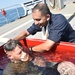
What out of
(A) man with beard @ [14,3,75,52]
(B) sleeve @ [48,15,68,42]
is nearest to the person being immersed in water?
(A) man with beard @ [14,3,75,52]

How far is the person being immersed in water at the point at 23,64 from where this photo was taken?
3.17 metres

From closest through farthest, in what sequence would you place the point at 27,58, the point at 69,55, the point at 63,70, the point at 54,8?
the point at 63,70 < the point at 27,58 < the point at 69,55 < the point at 54,8

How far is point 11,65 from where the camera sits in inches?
134

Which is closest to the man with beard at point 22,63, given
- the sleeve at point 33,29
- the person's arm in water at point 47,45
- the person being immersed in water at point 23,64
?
the person being immersed in water at point 23,64

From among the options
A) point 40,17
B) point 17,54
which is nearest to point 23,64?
point 17,54

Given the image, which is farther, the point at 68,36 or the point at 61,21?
the point at 68,36

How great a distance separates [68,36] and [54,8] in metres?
6.91

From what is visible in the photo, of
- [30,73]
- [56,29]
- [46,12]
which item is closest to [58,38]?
[56,29]

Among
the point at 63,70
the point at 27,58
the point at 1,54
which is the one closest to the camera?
the point at 63,70

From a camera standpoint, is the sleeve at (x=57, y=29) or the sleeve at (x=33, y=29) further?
the sleeve at (x=33, y=29)

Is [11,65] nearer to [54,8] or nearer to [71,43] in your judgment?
[71,43]

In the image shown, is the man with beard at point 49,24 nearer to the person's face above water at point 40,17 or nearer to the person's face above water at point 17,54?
the person's face above water at point 40,17

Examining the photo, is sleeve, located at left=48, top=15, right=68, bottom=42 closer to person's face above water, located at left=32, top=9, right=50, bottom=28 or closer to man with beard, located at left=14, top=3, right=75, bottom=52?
man with beard, located at left=14, top=3, right=75, bottom=52

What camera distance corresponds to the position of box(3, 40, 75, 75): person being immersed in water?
125 inches
